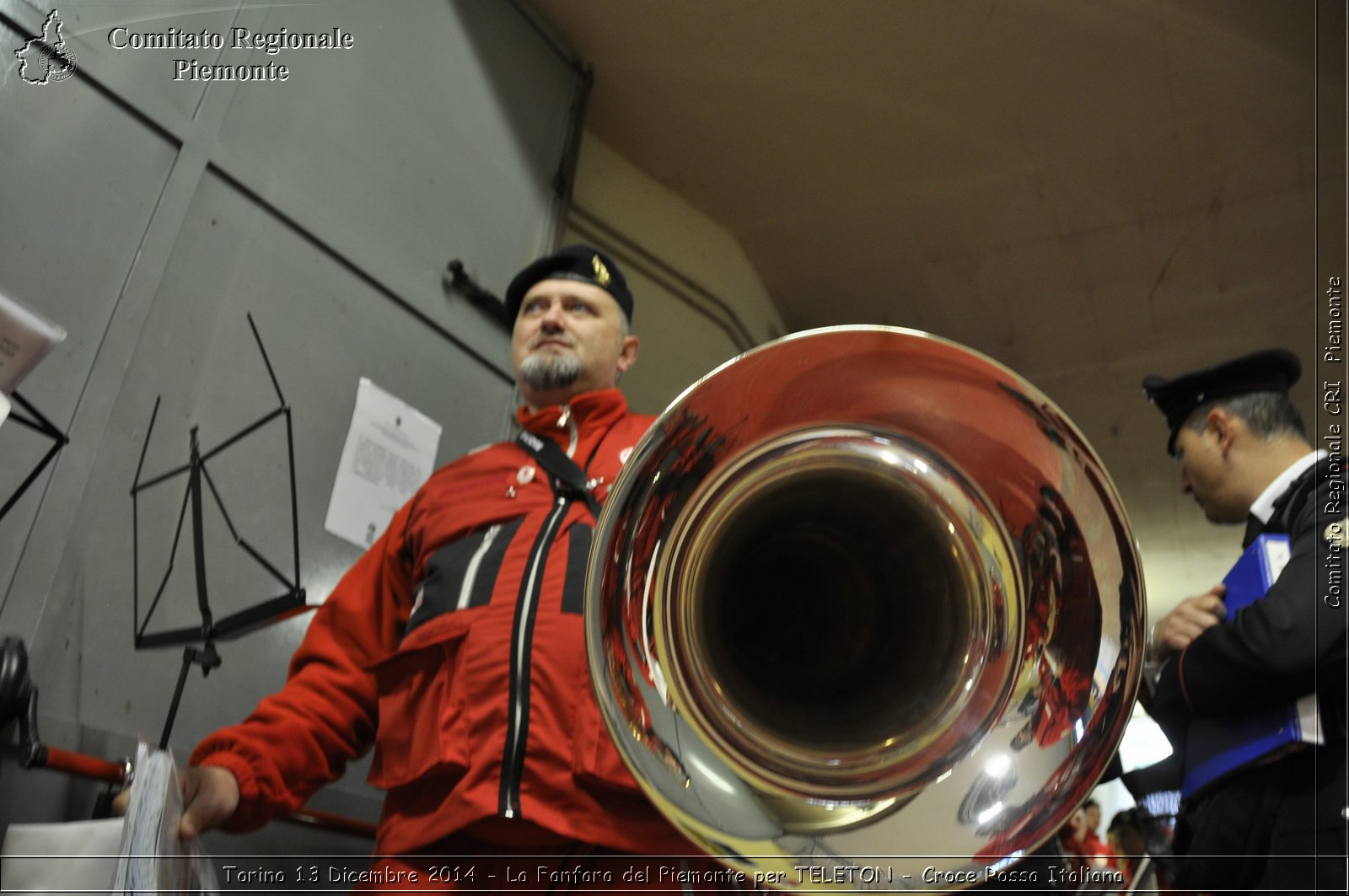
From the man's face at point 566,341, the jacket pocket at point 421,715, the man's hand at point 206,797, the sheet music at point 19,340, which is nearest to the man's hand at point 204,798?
the man's hand at point 206,797

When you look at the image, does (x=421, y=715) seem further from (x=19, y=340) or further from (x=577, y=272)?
(x=577, y=272)

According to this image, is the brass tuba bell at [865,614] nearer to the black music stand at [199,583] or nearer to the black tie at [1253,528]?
the black music stand at [199,583]

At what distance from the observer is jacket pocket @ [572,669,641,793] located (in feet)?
5.01

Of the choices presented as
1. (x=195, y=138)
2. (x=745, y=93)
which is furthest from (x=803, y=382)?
(x=745, y=93)

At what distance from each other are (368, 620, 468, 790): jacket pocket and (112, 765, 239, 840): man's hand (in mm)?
223

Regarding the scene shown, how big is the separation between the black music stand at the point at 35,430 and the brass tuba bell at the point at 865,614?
1003 mm

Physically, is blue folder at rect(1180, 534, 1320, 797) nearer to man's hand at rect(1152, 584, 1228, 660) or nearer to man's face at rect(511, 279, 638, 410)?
man's hand at rect(1152, 584, 1228, 660)

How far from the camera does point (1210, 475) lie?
7.74 feet

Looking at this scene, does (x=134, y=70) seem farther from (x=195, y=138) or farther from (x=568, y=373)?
(x=568, y=373)

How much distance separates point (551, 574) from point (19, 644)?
0.77 m

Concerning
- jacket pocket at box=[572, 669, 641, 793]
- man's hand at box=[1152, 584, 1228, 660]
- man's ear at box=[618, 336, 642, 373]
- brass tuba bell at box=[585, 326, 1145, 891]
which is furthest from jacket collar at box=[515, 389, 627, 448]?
man's hand at box=[1152, 584, 1228, 660]

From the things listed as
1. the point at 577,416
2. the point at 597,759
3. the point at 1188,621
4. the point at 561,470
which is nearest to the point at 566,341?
the point at 577,416

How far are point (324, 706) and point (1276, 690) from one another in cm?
164

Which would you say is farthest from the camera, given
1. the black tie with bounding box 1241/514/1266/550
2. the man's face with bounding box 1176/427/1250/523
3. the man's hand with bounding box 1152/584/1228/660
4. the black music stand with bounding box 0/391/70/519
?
the man's face with bounding box 1176/427/1250/523
